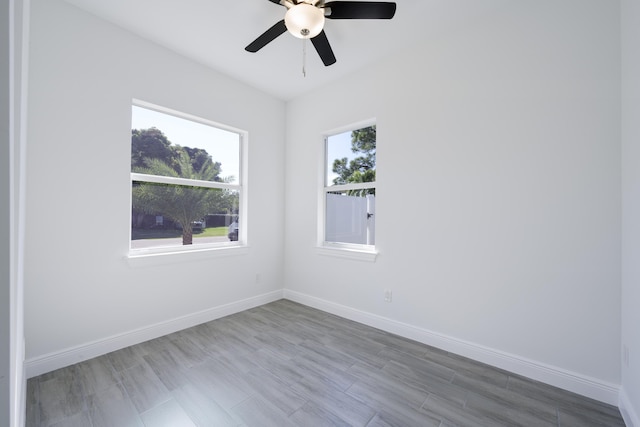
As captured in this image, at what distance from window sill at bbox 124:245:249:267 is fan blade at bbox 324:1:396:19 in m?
2.56

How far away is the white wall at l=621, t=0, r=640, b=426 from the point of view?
1.51m

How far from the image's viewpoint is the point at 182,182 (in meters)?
2.87

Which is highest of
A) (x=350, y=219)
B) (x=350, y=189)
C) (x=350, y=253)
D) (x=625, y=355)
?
(x=350, y=189)

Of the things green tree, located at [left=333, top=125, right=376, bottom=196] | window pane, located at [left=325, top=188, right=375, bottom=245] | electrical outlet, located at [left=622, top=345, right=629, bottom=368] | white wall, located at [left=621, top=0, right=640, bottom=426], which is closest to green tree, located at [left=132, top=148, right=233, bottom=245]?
window pane, located at [left=325, top=188, right=375, bottom=245]

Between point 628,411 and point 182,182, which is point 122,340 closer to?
point 182,182

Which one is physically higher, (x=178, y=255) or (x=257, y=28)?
(x=257, y=28)

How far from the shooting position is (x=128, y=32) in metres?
2.43

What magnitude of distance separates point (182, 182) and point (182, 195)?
15cm

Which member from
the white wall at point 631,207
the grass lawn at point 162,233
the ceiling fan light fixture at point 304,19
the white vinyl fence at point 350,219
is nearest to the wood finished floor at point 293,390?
the white wall at point 631,207

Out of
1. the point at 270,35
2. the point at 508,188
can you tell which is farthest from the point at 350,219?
the point at 270,35

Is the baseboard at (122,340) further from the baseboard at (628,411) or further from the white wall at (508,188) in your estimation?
the baseboard at (628,411)

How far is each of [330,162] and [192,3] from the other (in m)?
2.09

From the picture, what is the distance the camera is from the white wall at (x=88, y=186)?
2.00 meters

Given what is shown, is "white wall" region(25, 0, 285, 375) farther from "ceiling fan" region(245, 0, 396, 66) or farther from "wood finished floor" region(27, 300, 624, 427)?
"ceiling fan" region(245, 0, 396, 66)
